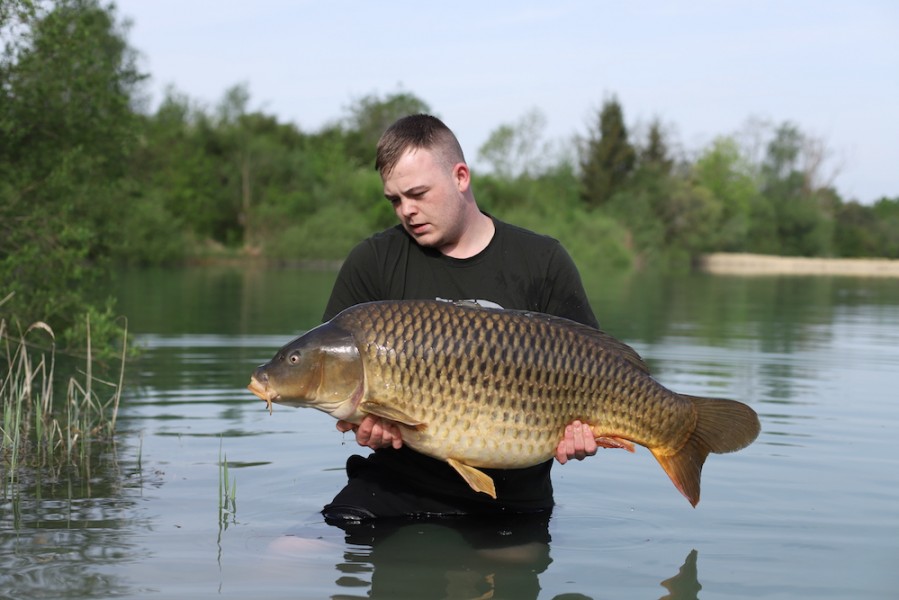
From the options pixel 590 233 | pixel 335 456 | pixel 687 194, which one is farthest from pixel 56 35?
pixel 687 194

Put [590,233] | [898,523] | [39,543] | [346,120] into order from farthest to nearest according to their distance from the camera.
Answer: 1. [346,120]
2. [590,233]
3. [898,523]
4. [39,543]

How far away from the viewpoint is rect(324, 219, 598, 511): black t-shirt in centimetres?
470

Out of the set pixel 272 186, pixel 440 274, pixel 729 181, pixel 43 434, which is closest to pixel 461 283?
pixel 440 274

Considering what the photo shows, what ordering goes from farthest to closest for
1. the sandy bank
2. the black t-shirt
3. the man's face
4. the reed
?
1. the sandy bank
2. the reed
3. the black t-shirt
4. the man's face

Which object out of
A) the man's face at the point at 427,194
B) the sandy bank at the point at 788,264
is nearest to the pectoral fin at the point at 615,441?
the man's face at the point at 427,194

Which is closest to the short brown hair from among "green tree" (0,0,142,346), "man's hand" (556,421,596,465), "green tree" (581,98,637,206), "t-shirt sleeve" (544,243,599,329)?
"t-shirt sleeve" (544,243,599,329)

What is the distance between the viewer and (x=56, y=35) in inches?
452

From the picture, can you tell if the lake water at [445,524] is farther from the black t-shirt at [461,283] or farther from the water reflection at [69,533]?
the black t-shirt at [461,283]

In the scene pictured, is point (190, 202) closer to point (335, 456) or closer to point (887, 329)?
point (887, 329)

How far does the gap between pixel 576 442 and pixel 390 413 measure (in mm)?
726

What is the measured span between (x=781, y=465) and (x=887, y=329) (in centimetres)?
1226

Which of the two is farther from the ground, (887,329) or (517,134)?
(517,134)

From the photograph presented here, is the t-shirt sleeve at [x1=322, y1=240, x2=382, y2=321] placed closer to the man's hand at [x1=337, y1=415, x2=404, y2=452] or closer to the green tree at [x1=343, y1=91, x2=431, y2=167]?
the man's hand at [x1=337, y1=415, x2=404, y2=452]

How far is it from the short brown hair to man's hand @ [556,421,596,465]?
3.87 feet
